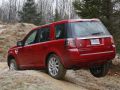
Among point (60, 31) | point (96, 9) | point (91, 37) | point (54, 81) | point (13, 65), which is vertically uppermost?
point (96, 9)

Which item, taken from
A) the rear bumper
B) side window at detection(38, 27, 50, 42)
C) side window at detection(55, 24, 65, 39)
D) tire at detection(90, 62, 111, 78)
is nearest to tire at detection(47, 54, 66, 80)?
the rear bumper

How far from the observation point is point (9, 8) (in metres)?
128

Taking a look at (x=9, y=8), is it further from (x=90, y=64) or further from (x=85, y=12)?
(x=90, y=64)

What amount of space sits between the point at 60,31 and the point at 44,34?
1.03 meters

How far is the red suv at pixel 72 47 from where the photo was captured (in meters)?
12.1

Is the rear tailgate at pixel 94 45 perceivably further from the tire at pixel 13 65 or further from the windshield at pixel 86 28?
the tire at pixel 13 65

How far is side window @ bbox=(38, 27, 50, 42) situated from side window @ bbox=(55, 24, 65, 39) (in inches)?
18.4

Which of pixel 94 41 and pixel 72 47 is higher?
pixel 94 41

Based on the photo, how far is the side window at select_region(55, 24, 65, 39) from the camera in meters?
12.6

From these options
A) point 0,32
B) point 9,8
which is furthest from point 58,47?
point 9,8

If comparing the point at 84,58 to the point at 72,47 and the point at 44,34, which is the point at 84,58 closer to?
the point at 72,47

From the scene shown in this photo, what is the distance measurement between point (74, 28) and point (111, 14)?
906cm

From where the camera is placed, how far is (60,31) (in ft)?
42.0

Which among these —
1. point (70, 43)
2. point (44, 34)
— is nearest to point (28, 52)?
point (44, 34)
